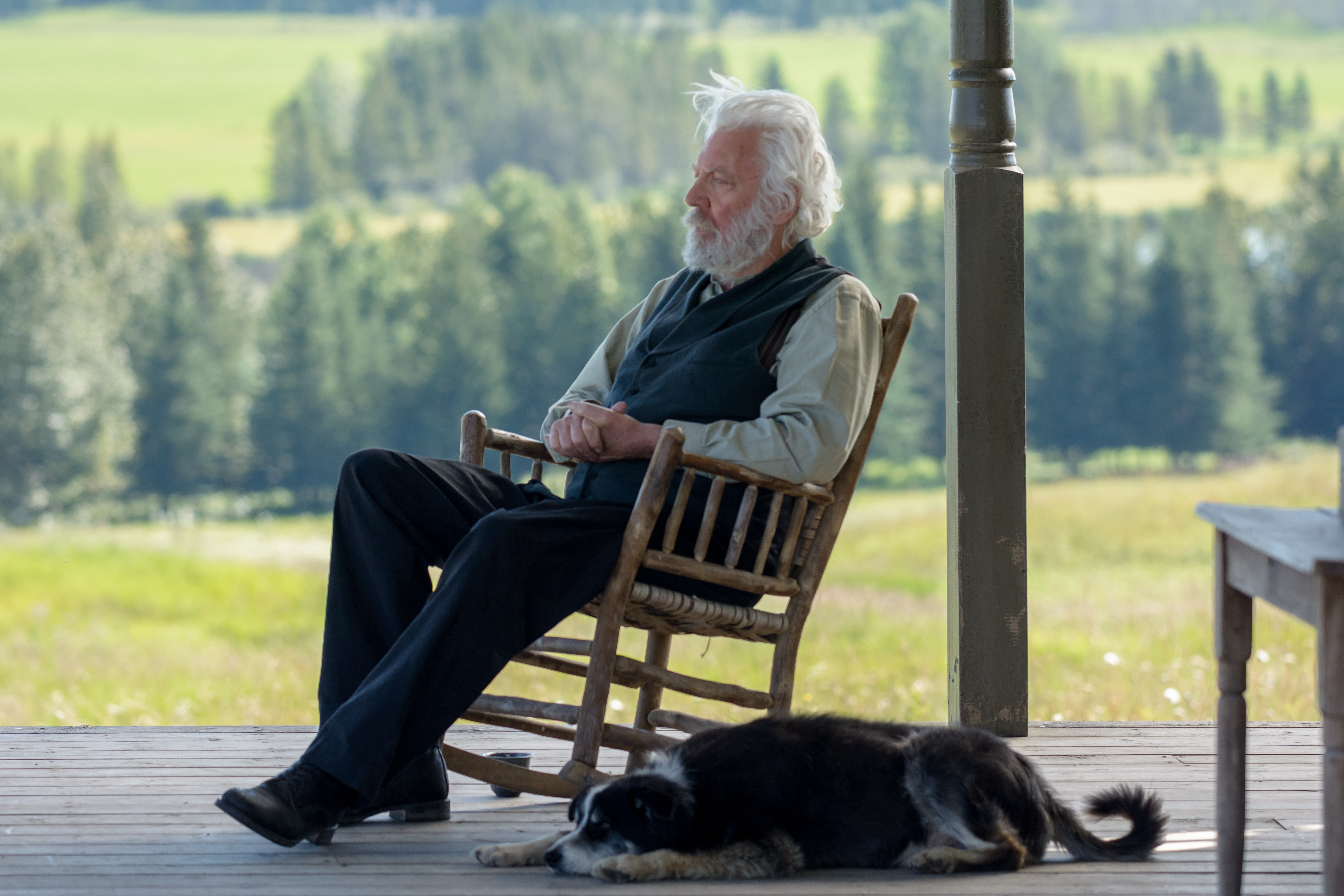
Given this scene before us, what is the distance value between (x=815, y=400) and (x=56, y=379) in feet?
75.4

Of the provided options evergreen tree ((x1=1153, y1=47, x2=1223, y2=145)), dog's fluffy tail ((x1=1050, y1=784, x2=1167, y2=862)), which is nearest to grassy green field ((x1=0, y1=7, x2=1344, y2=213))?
evergreen tree ((x1=1153, y1=47, x2=1223, y2=145))

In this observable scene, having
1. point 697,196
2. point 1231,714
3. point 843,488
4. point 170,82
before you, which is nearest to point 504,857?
point 843,488

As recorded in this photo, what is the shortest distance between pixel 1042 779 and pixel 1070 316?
79.6 ft

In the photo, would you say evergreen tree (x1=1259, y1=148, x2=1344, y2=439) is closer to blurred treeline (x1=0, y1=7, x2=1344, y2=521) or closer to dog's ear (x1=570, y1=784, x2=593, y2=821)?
blurred treeline (x1=0, y1=7, x2=1344, y2=521)

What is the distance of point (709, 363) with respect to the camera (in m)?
2.62

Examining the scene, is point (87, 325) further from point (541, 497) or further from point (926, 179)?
point (541, 497)

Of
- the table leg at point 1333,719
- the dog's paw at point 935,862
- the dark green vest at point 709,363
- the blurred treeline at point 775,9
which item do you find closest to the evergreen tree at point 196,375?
the blurred treeline at point 775,9

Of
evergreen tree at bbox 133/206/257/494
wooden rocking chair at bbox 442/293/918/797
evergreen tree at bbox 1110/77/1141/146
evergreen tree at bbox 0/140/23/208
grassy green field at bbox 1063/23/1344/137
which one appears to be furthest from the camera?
evergreen tree at bbox 1110/77/1141/146

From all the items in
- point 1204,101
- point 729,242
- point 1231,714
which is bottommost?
point 1231,714

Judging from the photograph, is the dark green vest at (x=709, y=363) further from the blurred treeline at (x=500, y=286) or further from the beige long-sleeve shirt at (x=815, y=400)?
the blurred treeline at (x=500, y=286)

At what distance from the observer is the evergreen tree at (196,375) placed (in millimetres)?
22938

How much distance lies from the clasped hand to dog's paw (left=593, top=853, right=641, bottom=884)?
2.47 ft

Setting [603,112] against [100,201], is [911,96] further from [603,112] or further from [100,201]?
[100,201]

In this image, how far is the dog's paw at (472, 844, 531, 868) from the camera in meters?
2.15
